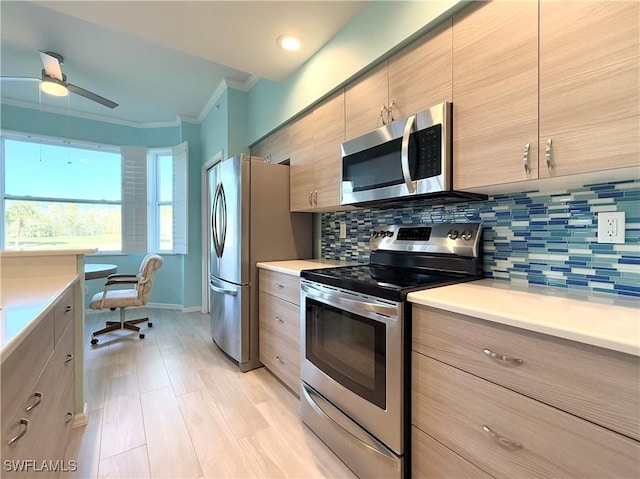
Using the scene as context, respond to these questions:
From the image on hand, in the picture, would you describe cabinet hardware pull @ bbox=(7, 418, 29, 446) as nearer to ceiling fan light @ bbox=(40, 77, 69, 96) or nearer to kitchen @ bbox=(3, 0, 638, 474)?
kitchen @ bbox=(3, 0, 638, 474)

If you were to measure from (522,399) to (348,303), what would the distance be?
73cm

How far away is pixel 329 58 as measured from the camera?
206cm

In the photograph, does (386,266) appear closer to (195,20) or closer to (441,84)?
(441,84)

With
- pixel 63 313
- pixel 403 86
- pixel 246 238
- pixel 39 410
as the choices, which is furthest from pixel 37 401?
pixel 403 86

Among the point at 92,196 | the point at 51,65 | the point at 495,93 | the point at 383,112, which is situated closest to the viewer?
the point at 495,93

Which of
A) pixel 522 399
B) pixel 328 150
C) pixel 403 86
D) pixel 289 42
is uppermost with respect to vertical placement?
pixel 289 42

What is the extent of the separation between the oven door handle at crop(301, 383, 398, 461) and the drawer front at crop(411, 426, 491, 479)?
0.30 feet

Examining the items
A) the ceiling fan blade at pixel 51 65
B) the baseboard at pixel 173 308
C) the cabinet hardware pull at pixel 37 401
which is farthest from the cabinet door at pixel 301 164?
the baseboard at pixel 173 308

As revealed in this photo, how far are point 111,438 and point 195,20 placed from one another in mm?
2532

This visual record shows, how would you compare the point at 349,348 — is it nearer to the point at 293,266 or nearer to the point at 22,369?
the point at 293,266

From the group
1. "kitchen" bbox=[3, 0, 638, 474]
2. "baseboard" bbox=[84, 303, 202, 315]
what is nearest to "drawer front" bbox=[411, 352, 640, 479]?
Answer: "kitchen" bbox=[3, 0, 638, 474]

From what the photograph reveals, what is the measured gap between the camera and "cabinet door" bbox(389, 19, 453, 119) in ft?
4.42

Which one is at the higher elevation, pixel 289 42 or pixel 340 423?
pixel 289 42

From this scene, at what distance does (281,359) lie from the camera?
215cm
